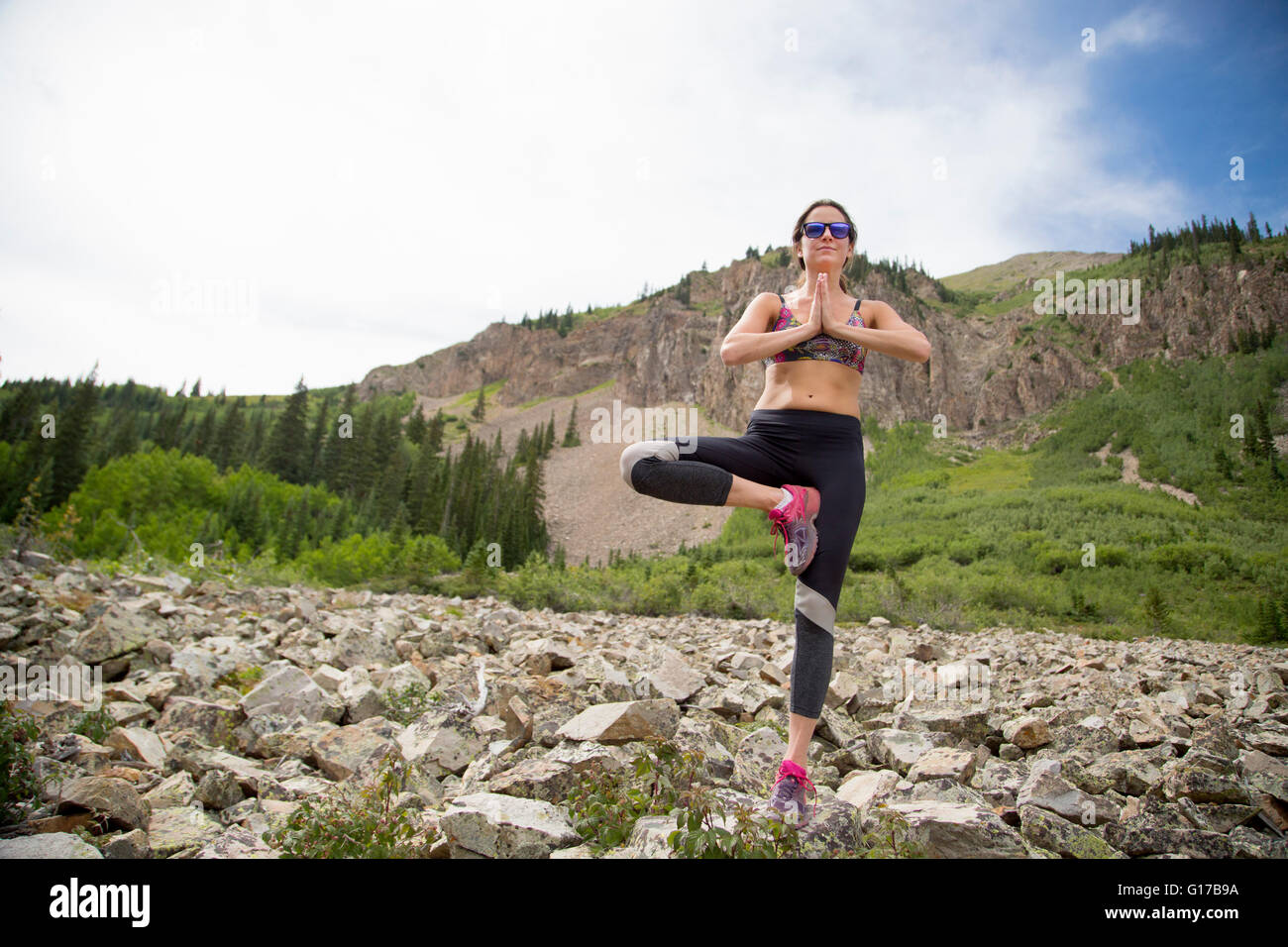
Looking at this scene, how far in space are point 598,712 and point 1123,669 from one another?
732cm

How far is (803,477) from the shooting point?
8.66ft

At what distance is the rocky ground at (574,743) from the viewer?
2.24 meters

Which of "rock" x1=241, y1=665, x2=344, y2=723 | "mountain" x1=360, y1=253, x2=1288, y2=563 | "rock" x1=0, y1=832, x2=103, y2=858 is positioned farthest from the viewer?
"mountain" x1=360, y1=253, x2=1288, y2=563

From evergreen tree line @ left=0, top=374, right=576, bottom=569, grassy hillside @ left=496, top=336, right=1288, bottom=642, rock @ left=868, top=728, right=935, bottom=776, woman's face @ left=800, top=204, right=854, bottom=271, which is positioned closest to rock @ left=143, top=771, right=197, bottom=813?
rock @ left=868, top=728, right=935, bottom=776

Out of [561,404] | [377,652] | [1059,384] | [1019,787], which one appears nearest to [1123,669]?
[1019,787]

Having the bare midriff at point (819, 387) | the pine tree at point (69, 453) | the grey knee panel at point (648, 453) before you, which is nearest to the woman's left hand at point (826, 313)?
the bare midriff at point (819, 387)

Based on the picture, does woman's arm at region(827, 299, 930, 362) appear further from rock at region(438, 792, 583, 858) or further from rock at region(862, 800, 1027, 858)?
rock at region(438, 792, 583, 858)

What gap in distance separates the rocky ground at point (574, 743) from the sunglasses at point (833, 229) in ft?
8.29

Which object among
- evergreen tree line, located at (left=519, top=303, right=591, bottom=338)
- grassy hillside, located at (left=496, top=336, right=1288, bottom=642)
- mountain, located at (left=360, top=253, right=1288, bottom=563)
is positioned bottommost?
grassy hillside, located at (left=496, top=336, right=1288, bottom=642)

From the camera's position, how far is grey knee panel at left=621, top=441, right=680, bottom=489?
2535 millimetres

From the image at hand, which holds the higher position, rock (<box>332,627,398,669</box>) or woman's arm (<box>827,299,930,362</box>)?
woman's arm (<box>827,299,930,362</box>)

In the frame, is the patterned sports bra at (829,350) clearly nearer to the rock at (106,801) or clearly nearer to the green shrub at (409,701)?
the rock at (106,801)

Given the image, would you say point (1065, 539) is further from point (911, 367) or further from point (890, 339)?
point (911, 367)
